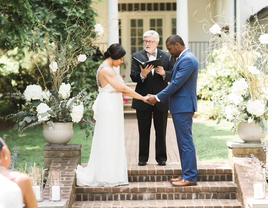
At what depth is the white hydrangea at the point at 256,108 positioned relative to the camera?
5666 millimetres

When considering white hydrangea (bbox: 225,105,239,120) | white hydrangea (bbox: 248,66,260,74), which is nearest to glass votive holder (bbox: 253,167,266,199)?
white hydrangea (bbox: 225,105,239,120)

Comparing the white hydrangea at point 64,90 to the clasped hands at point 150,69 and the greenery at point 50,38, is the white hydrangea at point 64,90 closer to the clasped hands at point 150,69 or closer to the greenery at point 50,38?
the greenery at point 50,38

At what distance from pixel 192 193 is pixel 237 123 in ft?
3.68

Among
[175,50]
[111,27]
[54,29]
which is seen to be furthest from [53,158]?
[111,27]

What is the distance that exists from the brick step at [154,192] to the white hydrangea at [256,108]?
98 cm

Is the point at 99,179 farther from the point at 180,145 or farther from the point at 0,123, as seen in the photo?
the point at 0,123

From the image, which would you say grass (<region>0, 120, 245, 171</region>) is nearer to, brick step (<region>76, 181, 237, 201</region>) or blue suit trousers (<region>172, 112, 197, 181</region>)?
brick step (<region>76, 181, 237, 201</region>)

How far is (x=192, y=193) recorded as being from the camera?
557cm

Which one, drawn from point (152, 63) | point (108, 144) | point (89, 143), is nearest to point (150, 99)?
point (152, 63)

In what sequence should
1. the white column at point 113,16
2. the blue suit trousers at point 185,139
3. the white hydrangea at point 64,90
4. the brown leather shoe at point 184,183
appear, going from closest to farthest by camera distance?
the blue suit trousers at point 185,139
the brown leather shoe at point 184,183
the white hydrangea at point 64,90
the white column at point 113,16

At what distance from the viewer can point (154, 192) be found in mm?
5641

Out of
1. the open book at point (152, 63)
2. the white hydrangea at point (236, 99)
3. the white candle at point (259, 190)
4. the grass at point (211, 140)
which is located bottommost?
the grass at point (211, 140)

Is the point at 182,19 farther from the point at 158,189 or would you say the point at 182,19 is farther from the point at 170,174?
the point at 158,189

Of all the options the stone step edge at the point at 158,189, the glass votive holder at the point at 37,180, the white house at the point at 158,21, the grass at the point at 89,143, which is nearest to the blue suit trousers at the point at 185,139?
the stone step edge at the point at 158,189
